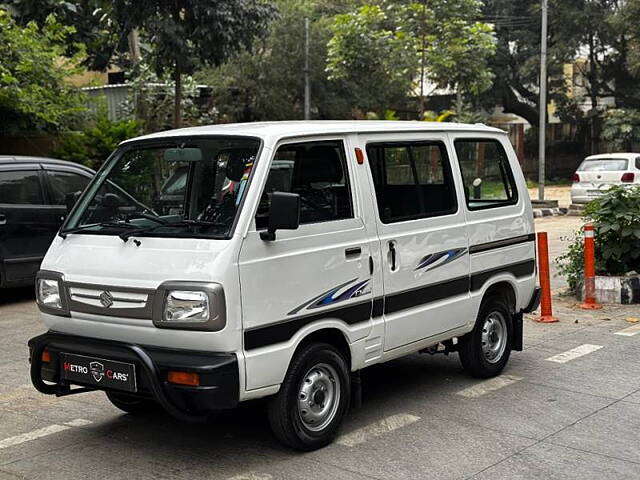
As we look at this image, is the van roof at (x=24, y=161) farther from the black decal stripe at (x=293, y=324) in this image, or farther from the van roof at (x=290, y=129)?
the black decal stripe at (x=293, y=324)

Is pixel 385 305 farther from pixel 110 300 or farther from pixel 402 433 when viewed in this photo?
pixel 110 300

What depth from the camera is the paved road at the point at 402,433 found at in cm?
507

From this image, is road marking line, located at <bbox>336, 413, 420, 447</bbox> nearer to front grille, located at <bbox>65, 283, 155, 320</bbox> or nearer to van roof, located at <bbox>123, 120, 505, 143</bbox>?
front grille, located at <bbox>65, 283, 155, 320</bbox>

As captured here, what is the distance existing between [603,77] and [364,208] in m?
33.1

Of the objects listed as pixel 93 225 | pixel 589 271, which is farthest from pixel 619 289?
pixel 93 225

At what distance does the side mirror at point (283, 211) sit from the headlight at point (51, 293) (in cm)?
140

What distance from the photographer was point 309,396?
531 centimetres

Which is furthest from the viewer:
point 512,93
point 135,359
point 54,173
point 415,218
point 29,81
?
point 512,93

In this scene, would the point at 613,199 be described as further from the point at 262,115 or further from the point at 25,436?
the point at 262,115

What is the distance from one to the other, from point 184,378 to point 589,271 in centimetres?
647

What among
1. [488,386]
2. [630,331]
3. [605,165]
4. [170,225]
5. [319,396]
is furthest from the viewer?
[605,165]

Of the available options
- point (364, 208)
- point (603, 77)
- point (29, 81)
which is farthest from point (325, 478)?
point (603, 77)

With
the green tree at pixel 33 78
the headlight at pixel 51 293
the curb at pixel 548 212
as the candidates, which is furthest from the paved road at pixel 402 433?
the curb at pixel 548 212

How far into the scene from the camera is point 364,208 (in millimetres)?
5707
